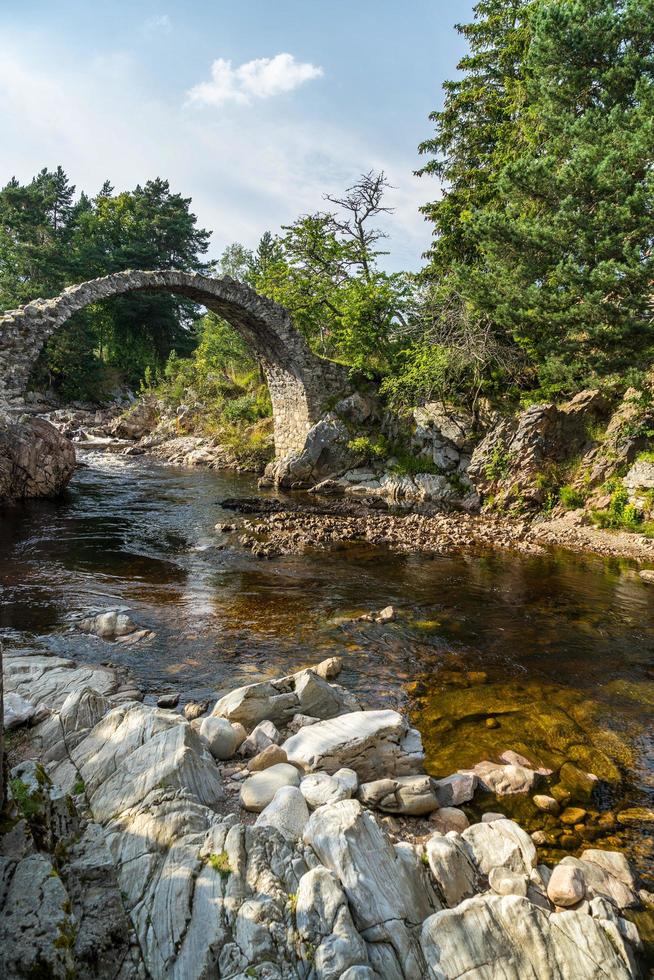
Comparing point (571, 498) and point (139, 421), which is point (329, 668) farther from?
point (139, 421)

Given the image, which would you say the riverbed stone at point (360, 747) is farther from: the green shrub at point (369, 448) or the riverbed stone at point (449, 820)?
the green shrub at point (369, 448)

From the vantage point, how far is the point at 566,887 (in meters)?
2.68

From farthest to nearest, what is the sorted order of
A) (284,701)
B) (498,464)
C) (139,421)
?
(139,421) → (498,464) → (284,701)

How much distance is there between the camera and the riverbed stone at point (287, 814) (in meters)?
2.80

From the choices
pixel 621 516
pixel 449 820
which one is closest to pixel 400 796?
pixel 449 820

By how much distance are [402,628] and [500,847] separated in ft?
12.5

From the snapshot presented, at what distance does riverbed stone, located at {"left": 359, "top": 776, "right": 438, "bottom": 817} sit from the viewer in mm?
3375

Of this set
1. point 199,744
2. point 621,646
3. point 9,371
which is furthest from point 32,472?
point 621,646

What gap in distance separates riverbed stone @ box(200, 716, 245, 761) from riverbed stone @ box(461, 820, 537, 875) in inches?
66.0

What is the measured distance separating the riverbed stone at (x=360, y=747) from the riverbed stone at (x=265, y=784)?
23 centimetres

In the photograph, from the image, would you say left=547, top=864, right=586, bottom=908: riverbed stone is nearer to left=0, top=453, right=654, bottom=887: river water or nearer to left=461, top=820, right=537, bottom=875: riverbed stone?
left=461, top=820, right=537, bottom=875: riverbed stone

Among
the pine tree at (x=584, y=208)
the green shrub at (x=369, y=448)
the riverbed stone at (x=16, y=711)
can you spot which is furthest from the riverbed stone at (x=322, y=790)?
the green shrub at (x=369, y=448)

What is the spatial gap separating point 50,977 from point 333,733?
7.39 ft

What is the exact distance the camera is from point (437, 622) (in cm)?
703
